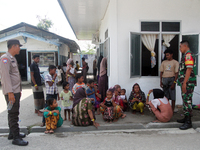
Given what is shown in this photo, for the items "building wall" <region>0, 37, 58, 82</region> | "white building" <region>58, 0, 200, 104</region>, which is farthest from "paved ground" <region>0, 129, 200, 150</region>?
"building wall" <region>0, 37, 58, 82</region>

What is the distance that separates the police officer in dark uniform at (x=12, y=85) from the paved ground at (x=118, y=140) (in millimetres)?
302

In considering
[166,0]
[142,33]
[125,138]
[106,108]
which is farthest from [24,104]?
[166,0]

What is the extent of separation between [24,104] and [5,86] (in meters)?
3.93

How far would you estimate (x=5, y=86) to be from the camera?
11.3ft

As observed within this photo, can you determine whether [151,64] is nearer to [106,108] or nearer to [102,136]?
[106,108]

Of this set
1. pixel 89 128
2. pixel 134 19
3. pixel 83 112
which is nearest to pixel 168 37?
pixel 134 19

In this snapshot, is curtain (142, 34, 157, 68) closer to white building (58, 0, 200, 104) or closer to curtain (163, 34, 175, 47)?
white building (58, 0, 200, 104)

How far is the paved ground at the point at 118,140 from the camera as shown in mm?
3592

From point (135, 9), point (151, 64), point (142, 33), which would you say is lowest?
point (151, 64)

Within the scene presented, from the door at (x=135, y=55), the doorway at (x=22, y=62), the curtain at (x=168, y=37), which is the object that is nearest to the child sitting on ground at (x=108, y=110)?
the door at (x=135, y=55)

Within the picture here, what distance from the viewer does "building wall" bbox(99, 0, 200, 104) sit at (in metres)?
6.21

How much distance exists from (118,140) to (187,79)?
2083 mm

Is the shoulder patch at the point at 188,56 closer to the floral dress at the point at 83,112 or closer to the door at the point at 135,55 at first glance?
the door at the point at 135,55

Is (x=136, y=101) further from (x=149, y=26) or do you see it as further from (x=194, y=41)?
(x=194, y=41)
